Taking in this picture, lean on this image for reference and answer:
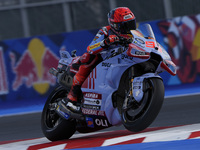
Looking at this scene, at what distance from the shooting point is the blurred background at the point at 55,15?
15391mm

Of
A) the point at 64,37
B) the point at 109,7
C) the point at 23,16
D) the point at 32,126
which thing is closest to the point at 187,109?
the point at 32,126

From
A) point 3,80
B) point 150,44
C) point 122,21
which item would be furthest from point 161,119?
point 3,80

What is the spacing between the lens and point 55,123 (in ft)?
21.9

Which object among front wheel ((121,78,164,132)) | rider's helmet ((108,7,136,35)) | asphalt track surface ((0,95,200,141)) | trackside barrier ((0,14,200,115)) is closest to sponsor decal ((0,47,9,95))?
trackside barrier ((0,14,200,115))

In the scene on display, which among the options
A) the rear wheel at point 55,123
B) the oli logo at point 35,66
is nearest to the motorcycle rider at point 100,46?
the rear wheel at point 55,123

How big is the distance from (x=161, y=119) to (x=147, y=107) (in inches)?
102

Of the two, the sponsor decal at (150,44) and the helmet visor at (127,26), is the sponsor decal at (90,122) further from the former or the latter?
the sponsor decal at (150,44)

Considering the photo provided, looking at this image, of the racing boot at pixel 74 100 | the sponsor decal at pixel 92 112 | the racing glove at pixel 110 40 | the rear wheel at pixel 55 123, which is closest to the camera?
the racing glove at pixel 110 40

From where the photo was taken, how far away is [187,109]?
841cm

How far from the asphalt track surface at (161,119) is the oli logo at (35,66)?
1.55 m

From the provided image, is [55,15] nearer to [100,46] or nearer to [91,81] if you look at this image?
[91,81]

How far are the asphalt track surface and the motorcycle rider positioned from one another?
104cm

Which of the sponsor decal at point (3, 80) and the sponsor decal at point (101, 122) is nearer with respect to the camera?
the sponsor decal at point (101, 122)

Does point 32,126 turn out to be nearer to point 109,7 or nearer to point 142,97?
point 142,97
